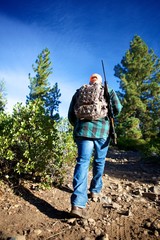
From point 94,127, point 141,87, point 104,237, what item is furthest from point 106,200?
point 141,87

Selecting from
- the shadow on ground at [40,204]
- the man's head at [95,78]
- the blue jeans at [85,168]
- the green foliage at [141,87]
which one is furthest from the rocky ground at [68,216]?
the green foliage at [141,87]

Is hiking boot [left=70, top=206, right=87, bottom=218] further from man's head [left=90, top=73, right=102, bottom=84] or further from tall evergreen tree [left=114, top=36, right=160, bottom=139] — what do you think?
tall evergreen tree [left=114, top=36, right=160, bottom=139]

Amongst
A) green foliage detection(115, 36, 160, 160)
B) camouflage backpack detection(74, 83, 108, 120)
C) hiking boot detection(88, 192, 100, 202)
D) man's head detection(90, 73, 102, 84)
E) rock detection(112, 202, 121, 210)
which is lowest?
rock detection(112, 202, 121, 210)

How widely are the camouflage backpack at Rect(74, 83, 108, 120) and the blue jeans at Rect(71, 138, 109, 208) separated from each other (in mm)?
372

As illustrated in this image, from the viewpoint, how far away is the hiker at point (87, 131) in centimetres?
268

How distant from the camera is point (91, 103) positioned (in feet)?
9.62

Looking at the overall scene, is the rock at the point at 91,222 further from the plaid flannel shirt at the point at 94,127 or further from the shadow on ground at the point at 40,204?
the plaid flannel shirt at the point at 94,127

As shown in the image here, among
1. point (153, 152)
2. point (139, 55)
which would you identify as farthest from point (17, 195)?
point (139, 55)

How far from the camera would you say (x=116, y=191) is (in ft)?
12.6

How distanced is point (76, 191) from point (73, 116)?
119 centimetres

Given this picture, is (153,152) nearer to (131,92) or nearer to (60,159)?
(60,159)

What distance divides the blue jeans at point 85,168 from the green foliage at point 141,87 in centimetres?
1556

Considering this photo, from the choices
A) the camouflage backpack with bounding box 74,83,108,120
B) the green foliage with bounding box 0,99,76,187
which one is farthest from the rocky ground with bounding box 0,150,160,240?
the camouflage backpack with bounding box 74,83,108,120

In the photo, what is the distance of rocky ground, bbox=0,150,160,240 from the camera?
7.14ft
